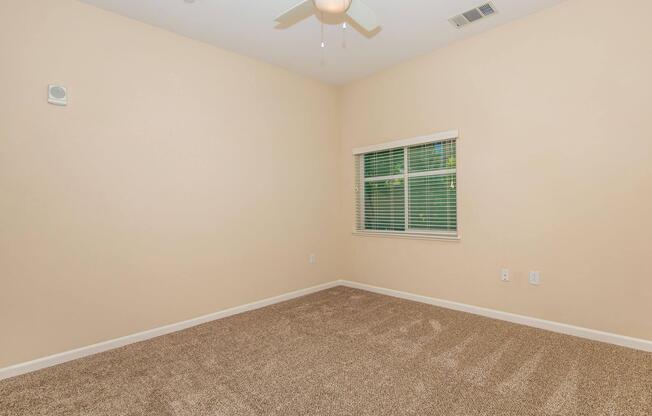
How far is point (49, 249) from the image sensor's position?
2445mm

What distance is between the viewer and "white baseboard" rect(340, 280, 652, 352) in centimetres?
251

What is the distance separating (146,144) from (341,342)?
2.43 m

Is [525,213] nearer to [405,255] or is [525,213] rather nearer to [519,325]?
[519,325]

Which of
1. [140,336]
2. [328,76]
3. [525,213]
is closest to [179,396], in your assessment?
[140,336]

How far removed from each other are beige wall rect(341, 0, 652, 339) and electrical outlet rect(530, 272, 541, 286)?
0.19 feet

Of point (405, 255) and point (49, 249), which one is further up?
point (49, 249)

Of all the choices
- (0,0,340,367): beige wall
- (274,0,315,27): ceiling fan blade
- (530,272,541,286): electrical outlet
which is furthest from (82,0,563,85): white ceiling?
(530,272,541,286): electrical outlet

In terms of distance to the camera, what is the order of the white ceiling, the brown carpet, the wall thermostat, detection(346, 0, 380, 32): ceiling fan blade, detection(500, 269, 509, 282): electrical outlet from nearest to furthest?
the brown carpet → detection(346, 0, 380, 32): ceiling fan blade → the wall thermostat → the white ceiling → detection(500, 269, 509, 282): electrical outlet

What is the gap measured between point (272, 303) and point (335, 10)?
10.0 feet

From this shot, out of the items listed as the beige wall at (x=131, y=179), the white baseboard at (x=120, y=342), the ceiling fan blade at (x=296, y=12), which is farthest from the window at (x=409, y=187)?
the ceiling fan blade at (x=296, y=12)

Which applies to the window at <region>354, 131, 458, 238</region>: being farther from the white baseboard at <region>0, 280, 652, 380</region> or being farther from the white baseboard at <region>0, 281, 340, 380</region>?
the white baseboard at <region>0, 281, 340, 380</region>

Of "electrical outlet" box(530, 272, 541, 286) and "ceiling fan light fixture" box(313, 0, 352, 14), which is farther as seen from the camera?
"electrical outlet" box(530, 272, 541, 286)

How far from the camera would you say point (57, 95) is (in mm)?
2475

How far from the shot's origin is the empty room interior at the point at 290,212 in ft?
7.04
